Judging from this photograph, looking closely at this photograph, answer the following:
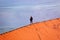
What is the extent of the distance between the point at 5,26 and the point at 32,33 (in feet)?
4.02

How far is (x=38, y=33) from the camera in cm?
73

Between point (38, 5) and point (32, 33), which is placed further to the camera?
point (38, 5)

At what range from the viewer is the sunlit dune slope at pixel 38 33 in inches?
27.0

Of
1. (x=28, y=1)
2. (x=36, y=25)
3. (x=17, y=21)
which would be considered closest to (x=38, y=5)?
(x=28, y=1)

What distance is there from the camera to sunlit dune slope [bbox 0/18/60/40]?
69 centimetres

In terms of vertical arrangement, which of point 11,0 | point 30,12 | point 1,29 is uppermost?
point 11,0

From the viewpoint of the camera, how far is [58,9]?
2.28 metres

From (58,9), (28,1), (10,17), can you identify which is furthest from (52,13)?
(10,17)

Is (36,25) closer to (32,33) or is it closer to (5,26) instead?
(32,33)

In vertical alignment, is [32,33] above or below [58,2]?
above

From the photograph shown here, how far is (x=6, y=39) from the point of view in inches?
26.8

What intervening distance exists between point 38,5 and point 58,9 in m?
0.38

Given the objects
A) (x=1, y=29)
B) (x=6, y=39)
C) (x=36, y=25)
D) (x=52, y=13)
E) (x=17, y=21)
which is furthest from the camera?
(x=52, y=13)

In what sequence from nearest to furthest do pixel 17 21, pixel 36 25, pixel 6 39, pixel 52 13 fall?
pixel 6 39 < pixel 36 25 < pixel 17 21 < pixel 52 13
